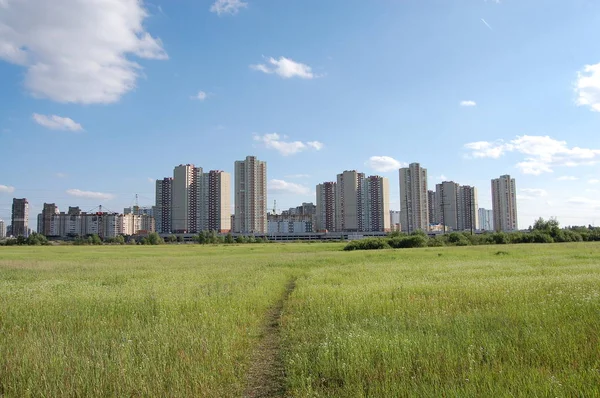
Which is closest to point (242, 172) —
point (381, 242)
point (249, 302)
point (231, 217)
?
point (231, 217)

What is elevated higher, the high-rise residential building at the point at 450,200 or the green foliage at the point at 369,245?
the high-rise residential building at the point at 450,200

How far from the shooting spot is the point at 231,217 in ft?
587

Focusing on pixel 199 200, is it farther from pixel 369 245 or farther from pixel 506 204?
pixel 506 204

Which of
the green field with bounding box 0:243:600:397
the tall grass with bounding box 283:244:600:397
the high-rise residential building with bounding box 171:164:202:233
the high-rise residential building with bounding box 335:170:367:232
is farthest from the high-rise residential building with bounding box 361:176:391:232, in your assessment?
the tall grass with bounding box 283:244:600:397

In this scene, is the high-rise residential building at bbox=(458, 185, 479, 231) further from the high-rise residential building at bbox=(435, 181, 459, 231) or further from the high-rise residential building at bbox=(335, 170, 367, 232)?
the high-rise residential building at bbox=(335, 170, 367, 232)

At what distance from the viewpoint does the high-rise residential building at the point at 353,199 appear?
6781 inches

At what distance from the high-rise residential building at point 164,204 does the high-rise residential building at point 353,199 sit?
2941 inches

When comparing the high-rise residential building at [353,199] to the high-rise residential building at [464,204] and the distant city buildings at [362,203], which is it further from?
the high-rise residential building at [464,204]

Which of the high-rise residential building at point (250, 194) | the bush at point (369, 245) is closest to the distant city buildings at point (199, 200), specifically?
the high-rise residential building at point (250, 194)

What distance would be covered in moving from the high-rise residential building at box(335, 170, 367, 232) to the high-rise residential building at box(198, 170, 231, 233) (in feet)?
165

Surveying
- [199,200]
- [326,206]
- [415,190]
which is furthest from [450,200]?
[199,200]

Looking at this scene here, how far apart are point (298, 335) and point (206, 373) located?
9.72ft

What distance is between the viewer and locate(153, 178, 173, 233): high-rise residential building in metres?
178

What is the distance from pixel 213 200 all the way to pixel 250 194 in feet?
52.0
